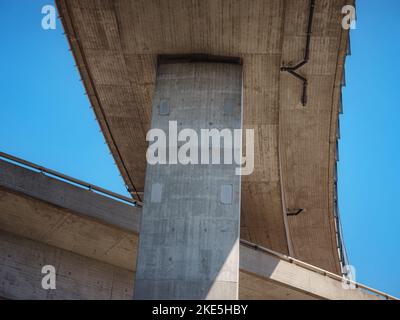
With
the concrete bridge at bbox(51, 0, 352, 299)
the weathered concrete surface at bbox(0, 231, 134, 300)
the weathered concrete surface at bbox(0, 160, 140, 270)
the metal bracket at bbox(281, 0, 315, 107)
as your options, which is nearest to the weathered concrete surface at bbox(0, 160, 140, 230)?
the weathered concrete surface at bbox(0, 160, 140, 270)

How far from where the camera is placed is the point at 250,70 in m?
17.3

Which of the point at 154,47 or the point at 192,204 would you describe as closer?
the point at 192,204

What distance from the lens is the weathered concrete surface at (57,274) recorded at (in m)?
16.7

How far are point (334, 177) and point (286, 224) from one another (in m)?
2.58

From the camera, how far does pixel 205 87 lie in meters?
16.8

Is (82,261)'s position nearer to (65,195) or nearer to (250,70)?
(65,195)

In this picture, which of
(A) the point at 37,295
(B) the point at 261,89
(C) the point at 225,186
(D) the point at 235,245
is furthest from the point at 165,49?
(A) the point at 37,295

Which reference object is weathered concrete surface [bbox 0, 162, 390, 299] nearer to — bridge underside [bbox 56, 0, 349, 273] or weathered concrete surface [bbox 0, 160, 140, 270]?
weathered concrete surface [bbox 0, 160, 140, 270]

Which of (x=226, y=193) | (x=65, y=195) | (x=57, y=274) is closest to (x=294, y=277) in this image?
(x=226, y=193)

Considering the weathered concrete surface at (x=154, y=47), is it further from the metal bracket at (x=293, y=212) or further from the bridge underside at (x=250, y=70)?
the metal bracket at (x=293, y=212)

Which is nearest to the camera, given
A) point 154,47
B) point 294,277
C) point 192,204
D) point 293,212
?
point 192,204

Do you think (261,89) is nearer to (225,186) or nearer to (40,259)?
(225,186)

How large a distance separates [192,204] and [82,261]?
14.5ft

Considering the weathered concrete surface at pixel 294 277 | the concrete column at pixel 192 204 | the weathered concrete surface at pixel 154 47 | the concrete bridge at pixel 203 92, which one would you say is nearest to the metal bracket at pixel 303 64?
the concrete bridge at pixel 203 92
